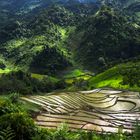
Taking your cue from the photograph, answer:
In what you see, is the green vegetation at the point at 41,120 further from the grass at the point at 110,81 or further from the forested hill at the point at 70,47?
the forested hill at the point at 70,47

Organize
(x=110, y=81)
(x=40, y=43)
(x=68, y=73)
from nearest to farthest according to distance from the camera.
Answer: (x=110, y=81) < (x=68, y=73) < (x=40, y=43)

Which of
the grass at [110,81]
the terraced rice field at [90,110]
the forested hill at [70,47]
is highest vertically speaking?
the forested hill at [70,47]

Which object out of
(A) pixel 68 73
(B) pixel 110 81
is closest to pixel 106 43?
(A) pixel 68 73

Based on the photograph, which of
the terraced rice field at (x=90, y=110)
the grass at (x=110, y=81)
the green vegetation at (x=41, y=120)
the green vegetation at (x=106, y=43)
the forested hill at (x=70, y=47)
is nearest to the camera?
the green vegetation at (x=41, y=120)

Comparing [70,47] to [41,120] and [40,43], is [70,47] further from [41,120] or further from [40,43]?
[41,120]

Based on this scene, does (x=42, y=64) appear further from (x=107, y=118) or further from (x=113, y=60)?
(x=107, y=118)

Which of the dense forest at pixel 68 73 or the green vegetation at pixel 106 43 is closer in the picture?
the dense forest at pixel 68 73

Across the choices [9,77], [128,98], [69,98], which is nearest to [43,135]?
[69,98]

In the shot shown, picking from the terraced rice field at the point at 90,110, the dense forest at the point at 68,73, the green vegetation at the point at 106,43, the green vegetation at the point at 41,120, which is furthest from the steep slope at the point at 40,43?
the green vegetation at the point at 41,120
